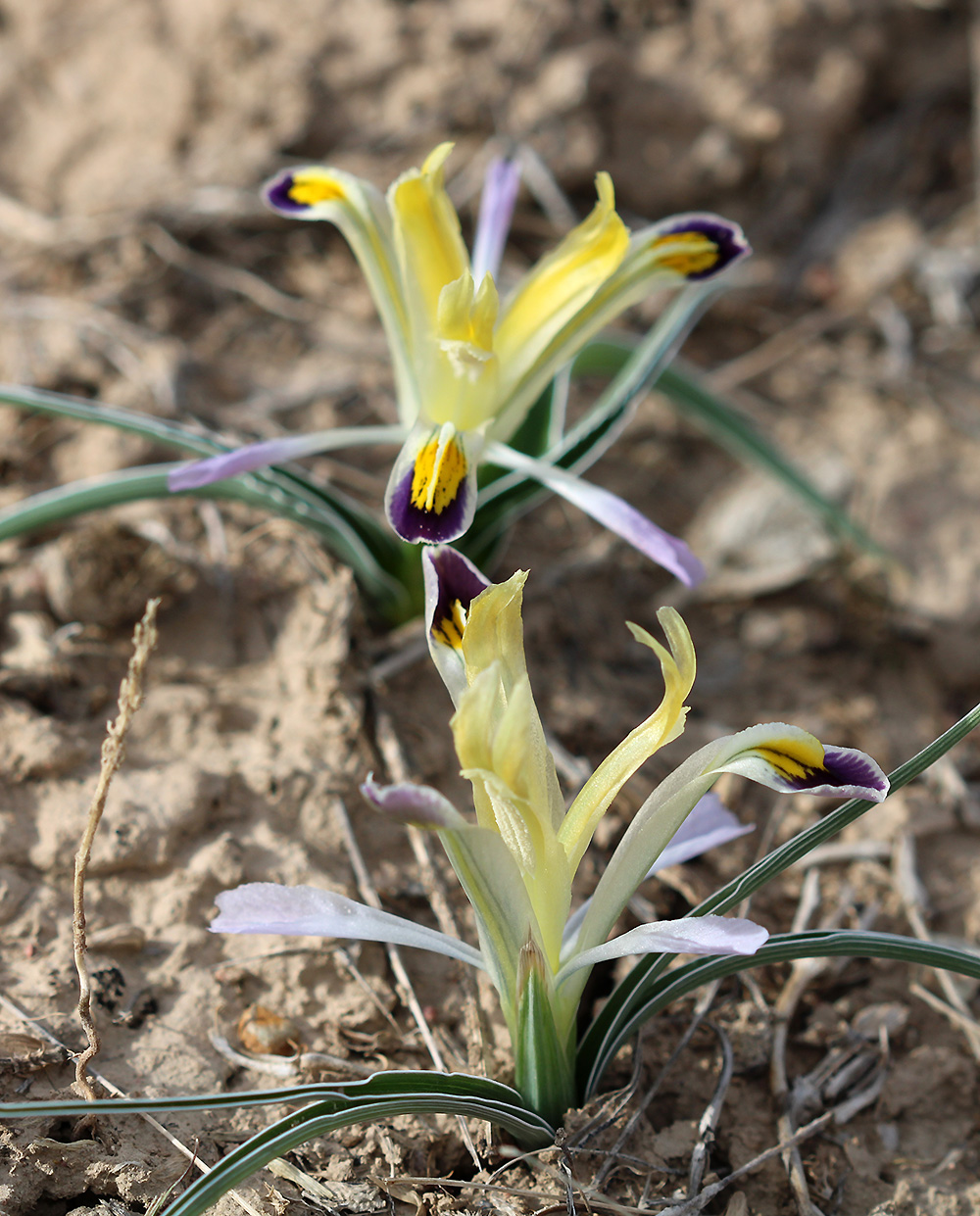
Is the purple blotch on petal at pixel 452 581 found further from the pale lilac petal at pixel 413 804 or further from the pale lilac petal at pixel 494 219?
the pale lilac petal at pixel 494 219

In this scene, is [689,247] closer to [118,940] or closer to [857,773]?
[857,773]

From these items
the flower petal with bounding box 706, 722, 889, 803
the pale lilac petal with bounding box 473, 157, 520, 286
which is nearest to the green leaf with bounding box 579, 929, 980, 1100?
the flower petal with bounding box 706, 722, 889, 803

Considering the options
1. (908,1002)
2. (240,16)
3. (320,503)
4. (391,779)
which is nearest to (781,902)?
(908,1002)

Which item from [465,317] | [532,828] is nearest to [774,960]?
[532,828]

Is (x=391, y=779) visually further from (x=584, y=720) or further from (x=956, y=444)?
(x=956, y=444)

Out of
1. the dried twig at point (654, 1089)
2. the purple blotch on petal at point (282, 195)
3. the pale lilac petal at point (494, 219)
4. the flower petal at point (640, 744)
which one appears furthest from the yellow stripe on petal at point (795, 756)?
the purple blotch on petal at point (282, 195)
